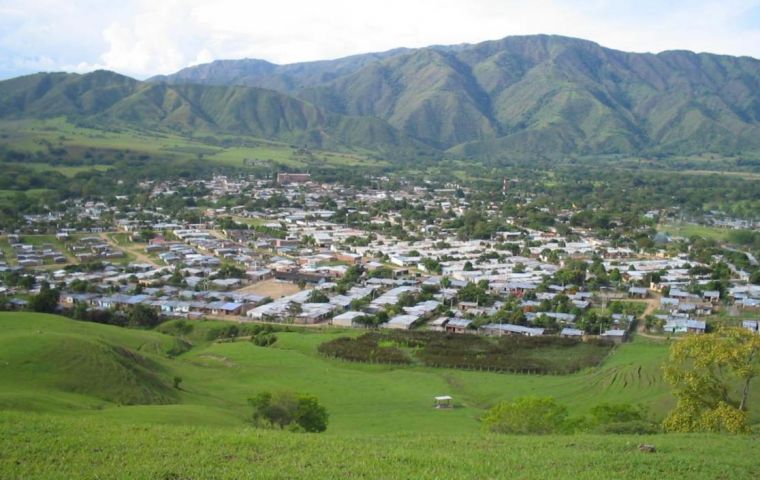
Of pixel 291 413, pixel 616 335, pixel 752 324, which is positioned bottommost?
pixel 616 335

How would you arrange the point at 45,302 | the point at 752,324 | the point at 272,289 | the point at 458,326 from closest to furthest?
the point at 752,324 → the point at 458,326 → the point at 45,302 → the point at 272,289

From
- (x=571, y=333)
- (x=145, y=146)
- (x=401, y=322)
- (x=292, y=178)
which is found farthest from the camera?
(x=145, y=146)

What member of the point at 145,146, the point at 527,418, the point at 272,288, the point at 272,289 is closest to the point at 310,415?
the point at 527,418

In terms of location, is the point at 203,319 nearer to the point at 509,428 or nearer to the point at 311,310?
the point at 311,310

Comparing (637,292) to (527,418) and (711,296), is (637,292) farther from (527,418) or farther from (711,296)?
(527,418)

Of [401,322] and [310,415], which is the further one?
[401,322]

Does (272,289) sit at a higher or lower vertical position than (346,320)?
higher
